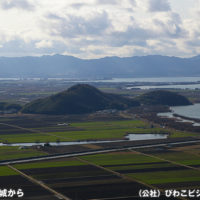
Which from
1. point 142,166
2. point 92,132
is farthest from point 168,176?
point 92,132

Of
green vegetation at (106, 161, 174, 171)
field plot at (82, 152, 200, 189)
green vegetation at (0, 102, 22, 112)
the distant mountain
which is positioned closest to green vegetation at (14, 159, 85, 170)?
field plot at (82, 152, 200, 189)

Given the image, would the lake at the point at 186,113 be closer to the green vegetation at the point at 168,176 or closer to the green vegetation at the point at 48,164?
the green vegetation at the point at 48,164

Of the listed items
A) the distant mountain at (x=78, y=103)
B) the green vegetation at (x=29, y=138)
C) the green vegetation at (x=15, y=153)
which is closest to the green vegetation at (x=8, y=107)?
the distant mountain at (x=78, y=103)

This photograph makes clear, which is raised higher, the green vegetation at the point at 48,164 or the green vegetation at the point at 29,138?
the green vegetation at the point at 29,138

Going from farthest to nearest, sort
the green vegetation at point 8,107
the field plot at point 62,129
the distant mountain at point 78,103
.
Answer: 1. the green vegetation at point 8,107
2. the distant mountain at point 78,103
3. the field plot at point 62,129

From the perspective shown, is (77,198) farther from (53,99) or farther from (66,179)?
(53,99)

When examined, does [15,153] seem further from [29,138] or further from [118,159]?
[29,138]

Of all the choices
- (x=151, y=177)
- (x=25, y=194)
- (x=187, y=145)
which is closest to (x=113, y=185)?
(x=151, y=177)
